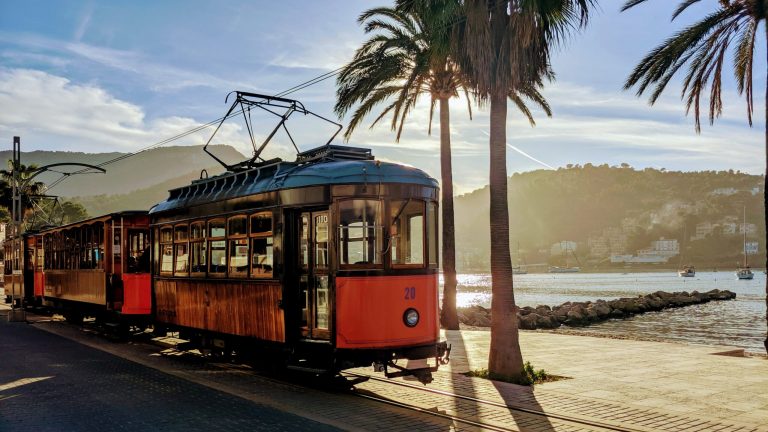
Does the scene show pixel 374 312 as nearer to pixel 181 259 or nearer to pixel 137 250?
pixel 181 259

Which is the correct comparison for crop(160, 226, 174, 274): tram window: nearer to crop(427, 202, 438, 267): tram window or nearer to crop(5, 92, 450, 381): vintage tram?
crop(5, 92, 450, 381): vintage tram

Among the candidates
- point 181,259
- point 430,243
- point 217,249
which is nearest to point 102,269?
point 181,259

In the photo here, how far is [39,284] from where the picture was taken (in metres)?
27.6

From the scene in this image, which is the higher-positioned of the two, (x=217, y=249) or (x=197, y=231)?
(x=197, y=231)

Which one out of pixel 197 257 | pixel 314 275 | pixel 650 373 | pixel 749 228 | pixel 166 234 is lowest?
pixel 650 373

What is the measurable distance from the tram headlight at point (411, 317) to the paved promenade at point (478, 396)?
3.63ft

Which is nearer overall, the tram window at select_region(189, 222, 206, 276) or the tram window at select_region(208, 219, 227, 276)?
the tram window at select_region(208, 219, 227, 276)

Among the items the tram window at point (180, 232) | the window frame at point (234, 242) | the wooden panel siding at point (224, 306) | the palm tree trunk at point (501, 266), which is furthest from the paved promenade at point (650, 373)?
the tram window at point (180, 232)

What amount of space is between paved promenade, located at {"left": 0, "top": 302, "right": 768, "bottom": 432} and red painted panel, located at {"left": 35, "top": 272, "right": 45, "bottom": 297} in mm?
11988

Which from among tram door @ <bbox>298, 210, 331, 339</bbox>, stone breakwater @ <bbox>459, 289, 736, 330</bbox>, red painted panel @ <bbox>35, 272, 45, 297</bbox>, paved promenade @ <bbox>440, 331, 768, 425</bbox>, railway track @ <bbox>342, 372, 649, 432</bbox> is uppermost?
tram door @ <bbox>298, 210, 331, 339</bbox>

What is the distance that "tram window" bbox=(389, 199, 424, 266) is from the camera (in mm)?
10609

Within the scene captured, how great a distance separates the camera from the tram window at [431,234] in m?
11.1

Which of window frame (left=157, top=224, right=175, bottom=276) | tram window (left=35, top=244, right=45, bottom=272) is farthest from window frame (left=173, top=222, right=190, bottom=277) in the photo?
tram window (left=35, top=244, right=45, bottom=272)

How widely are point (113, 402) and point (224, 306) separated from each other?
3273mm
